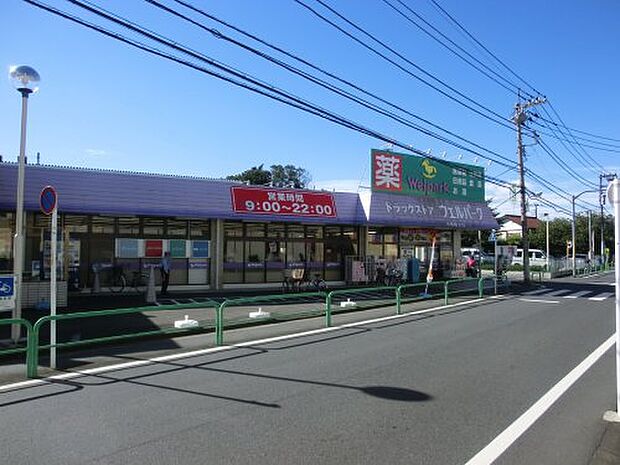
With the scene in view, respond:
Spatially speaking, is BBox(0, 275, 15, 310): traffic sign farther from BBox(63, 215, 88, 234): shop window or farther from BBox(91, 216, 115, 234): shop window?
BBox(91, 216, 115, 234): shop window

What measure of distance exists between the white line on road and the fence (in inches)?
204

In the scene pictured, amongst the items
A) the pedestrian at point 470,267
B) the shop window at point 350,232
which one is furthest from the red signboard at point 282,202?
the pedestrian at point 470,267

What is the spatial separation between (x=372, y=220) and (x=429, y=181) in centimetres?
566

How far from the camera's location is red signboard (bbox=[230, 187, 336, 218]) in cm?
2245

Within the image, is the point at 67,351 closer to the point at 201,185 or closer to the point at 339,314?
the point at 339,314

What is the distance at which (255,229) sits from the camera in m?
24.4

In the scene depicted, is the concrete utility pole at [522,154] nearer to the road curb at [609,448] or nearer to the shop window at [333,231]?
the shop window at [333,231]

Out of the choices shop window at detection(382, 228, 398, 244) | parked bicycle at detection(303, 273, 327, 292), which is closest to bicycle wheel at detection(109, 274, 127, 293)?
parked bicycle at detection(303, 273, 327, 292)

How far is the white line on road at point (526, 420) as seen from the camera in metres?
5.04

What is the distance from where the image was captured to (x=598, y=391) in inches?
294

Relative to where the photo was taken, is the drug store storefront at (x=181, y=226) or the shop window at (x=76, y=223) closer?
the drug store storefront at (x=181, y=226)

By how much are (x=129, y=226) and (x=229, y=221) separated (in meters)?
4.16

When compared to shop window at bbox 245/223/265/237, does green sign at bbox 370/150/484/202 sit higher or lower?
higher

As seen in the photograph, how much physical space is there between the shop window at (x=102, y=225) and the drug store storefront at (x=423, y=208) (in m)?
11.4
